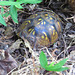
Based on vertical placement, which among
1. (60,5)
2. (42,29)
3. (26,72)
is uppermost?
(60,5)

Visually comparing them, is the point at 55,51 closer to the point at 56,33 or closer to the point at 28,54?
the point at 56,33

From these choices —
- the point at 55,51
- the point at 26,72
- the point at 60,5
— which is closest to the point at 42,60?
the point at 26,72

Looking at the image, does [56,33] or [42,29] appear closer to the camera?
[42,29]

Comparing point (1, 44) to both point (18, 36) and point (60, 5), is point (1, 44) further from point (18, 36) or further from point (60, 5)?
point (60, 5)

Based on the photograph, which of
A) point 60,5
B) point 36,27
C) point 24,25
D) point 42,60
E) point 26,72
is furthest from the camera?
point 60,5

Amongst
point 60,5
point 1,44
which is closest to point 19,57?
point 1,44

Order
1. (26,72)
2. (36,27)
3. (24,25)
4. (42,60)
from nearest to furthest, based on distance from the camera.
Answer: (42,60), (26,72), (36,27), (24,25)

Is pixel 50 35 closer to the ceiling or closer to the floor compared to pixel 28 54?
closer to the ceiling
